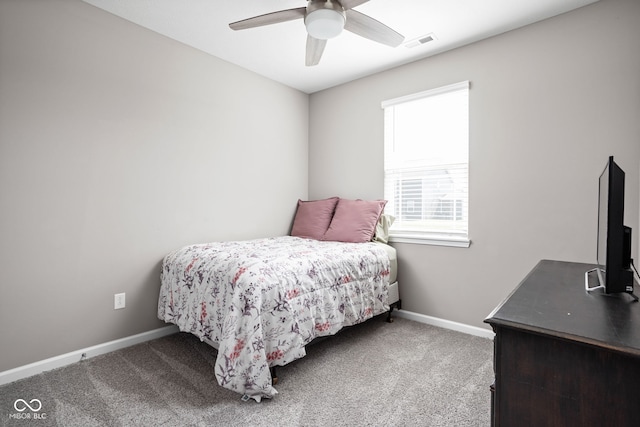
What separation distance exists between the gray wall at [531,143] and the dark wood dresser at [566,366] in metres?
1.51

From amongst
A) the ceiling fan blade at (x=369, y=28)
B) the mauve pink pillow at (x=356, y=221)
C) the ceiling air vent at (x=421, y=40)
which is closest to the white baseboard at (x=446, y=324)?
the mauve pink pillow at (x=356, y=221)

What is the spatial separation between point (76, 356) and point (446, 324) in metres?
2.92

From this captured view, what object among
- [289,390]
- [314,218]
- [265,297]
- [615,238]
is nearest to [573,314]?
[615,238]

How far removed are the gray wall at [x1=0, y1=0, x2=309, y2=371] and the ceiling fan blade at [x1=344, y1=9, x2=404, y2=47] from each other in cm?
160

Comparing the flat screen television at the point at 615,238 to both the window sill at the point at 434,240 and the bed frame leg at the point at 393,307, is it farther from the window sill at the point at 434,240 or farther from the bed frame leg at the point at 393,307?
the bed frame leg at the point at 393,307

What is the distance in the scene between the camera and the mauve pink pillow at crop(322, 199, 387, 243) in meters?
3.12

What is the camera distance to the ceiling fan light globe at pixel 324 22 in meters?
1.83

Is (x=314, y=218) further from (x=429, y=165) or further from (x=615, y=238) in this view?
(x=615, y=238)

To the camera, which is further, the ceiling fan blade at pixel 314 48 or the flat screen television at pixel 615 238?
the ceiling fan blade at pixel 314 48

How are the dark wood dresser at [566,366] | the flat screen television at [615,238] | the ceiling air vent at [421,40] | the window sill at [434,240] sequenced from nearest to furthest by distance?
the dark wood dresser at [566,366], the flat screen television at [615,238], the ceiling air vent at [421,40], the window sill at [434,240]

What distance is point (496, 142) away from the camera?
266 cm

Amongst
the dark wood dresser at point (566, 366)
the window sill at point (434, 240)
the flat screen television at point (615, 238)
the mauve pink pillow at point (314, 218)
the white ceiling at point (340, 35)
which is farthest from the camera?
the mauve pink pillow at point (314, 218)

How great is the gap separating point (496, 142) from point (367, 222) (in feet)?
4.23

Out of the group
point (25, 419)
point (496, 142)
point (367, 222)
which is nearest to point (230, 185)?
point (367, 222)
